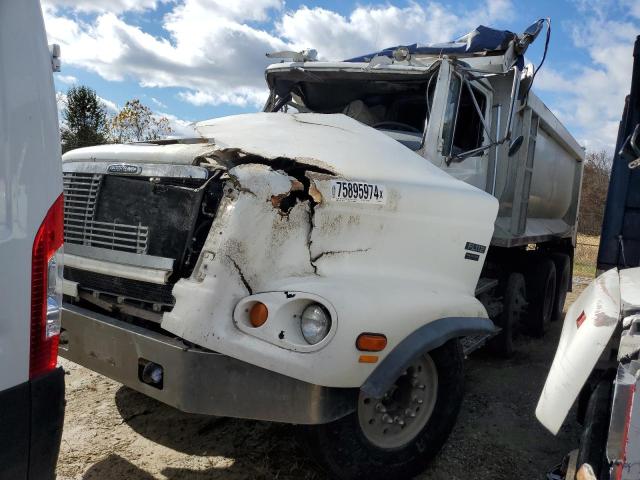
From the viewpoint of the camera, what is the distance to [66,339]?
120 inches

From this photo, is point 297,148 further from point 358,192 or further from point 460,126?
point 460,126

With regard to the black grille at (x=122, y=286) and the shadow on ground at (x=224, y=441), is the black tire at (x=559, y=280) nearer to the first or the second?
the shadow on ground at (x=224, y=441)

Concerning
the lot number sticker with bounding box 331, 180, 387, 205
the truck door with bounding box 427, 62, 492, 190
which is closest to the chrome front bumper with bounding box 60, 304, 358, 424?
the lot number sticker with bounding box 331, 180, 387, 205

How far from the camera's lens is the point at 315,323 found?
2.61m

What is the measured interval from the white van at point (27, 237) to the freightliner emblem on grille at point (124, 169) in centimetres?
100

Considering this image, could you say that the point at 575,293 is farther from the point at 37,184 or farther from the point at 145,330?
the point at 37,184

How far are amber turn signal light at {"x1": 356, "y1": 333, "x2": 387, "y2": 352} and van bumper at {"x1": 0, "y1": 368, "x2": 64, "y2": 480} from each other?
129 centimetres

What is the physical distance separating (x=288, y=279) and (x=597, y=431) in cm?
163

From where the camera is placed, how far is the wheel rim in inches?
121

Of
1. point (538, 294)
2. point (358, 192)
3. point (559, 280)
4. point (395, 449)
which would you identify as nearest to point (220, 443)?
point (395, 449)

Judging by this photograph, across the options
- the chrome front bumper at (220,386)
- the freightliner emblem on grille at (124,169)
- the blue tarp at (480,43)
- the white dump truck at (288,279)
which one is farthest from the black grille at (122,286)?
the blue tarp at (480,43)

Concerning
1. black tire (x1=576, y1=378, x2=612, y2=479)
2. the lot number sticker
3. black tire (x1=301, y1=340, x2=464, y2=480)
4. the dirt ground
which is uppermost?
the lot number sticker

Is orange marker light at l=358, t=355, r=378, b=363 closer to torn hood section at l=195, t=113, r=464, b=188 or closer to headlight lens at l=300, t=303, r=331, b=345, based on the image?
headlight lens at l=300, t=303, r=331, b=345

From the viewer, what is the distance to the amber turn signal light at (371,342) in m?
2.64
